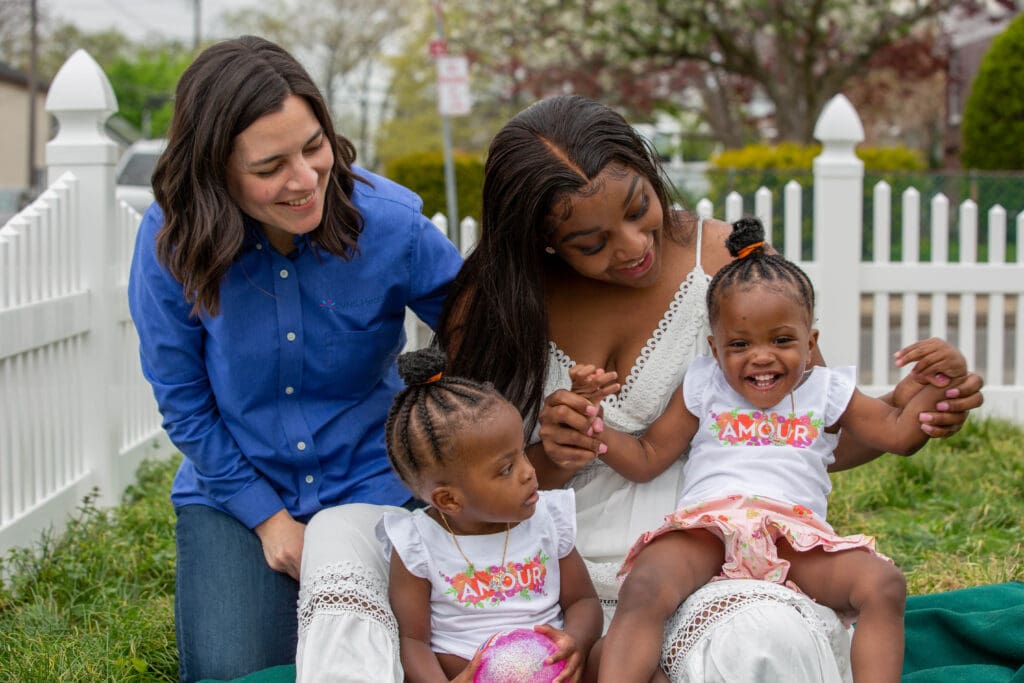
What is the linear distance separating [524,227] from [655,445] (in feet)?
2.06

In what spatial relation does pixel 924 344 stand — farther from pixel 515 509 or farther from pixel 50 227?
pixel 50 227

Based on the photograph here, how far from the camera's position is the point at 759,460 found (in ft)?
8.87

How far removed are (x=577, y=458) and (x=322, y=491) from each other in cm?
75

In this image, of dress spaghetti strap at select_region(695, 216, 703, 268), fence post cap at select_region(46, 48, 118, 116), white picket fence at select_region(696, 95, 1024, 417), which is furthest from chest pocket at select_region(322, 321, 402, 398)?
white picket fence at select_region(696, 95, 1024, 417)

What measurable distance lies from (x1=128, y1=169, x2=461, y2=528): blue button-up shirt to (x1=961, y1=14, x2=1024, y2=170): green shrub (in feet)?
37.6

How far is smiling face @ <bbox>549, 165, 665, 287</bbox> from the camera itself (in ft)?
8.96

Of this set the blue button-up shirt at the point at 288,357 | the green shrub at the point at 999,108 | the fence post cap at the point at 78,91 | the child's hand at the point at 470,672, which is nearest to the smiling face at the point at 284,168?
the blue button-up shirt at the point at 288,357

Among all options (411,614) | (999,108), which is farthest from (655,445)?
(999,108)

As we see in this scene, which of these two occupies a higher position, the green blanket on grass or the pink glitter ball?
the pink glitter ball

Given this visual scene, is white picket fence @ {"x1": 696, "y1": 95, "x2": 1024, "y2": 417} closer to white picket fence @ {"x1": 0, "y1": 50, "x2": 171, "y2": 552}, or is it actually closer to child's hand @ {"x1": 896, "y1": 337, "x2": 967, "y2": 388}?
white picket fence @ {"x1": 0, "y1": 50, "x2": 171, "y2": 552}

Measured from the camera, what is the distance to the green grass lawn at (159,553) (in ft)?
10.6

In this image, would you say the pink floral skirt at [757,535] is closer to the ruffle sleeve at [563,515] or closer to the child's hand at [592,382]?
the ruffle sleeve at [563,515]

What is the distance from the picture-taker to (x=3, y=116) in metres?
37.0

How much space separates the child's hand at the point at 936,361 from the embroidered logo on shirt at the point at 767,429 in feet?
0.84
